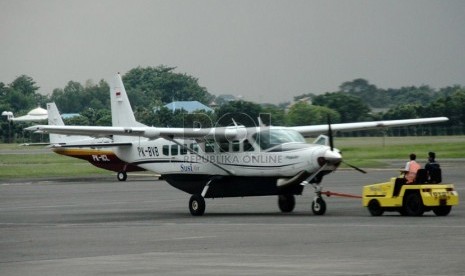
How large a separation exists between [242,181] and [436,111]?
145 ft

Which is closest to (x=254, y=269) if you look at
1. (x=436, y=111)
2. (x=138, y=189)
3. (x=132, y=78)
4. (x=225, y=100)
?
(x=225, y=100)

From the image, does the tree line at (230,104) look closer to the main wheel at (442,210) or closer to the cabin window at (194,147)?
the cabin window at (194,147)

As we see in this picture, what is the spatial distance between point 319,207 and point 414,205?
2.78 m

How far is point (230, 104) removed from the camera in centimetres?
4438

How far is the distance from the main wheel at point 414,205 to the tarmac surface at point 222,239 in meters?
0.36

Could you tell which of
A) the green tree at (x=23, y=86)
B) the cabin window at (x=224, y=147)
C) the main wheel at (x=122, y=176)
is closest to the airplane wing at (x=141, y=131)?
the cabin window at (x=224, y=147)

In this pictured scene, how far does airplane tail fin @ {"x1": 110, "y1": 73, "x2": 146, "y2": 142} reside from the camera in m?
51.7

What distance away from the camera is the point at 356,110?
6275cm

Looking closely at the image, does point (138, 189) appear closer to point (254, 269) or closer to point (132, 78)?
point (254, 269)

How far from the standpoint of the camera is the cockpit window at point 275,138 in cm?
3164

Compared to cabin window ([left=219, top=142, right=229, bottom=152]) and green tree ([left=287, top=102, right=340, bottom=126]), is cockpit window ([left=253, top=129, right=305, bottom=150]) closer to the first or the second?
cabin window ([left=219, top=142, right=229, bottom=152])

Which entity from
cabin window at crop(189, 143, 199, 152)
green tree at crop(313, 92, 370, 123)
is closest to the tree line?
green tree at crop(313, 92, 370, 123)

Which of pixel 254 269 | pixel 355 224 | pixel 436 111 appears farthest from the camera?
pixel 436 111

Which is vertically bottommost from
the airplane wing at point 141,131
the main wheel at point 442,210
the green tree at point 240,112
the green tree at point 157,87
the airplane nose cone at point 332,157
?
the main wheel at point 442,210
